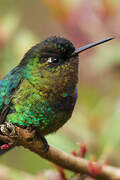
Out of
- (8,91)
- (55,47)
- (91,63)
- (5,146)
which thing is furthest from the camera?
(91,63)

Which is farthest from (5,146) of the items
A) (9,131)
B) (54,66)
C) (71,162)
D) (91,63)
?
(91,63)

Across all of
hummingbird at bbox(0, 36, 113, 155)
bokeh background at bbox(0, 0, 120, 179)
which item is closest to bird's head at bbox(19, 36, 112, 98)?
hummingbird at bbox(0, 36, 113, 155)

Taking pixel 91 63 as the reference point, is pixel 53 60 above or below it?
above

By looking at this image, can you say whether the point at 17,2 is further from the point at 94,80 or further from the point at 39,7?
the point at 94,80

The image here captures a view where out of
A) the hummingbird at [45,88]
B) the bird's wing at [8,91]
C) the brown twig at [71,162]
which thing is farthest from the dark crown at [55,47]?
the brown twig at [71,162]

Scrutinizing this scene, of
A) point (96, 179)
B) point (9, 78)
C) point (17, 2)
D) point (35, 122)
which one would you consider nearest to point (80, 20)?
point (9, 78)

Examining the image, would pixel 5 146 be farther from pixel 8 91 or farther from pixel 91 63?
pixel 91 63

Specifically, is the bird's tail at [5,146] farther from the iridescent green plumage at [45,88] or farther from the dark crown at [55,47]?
the dark crown at [55,47]
